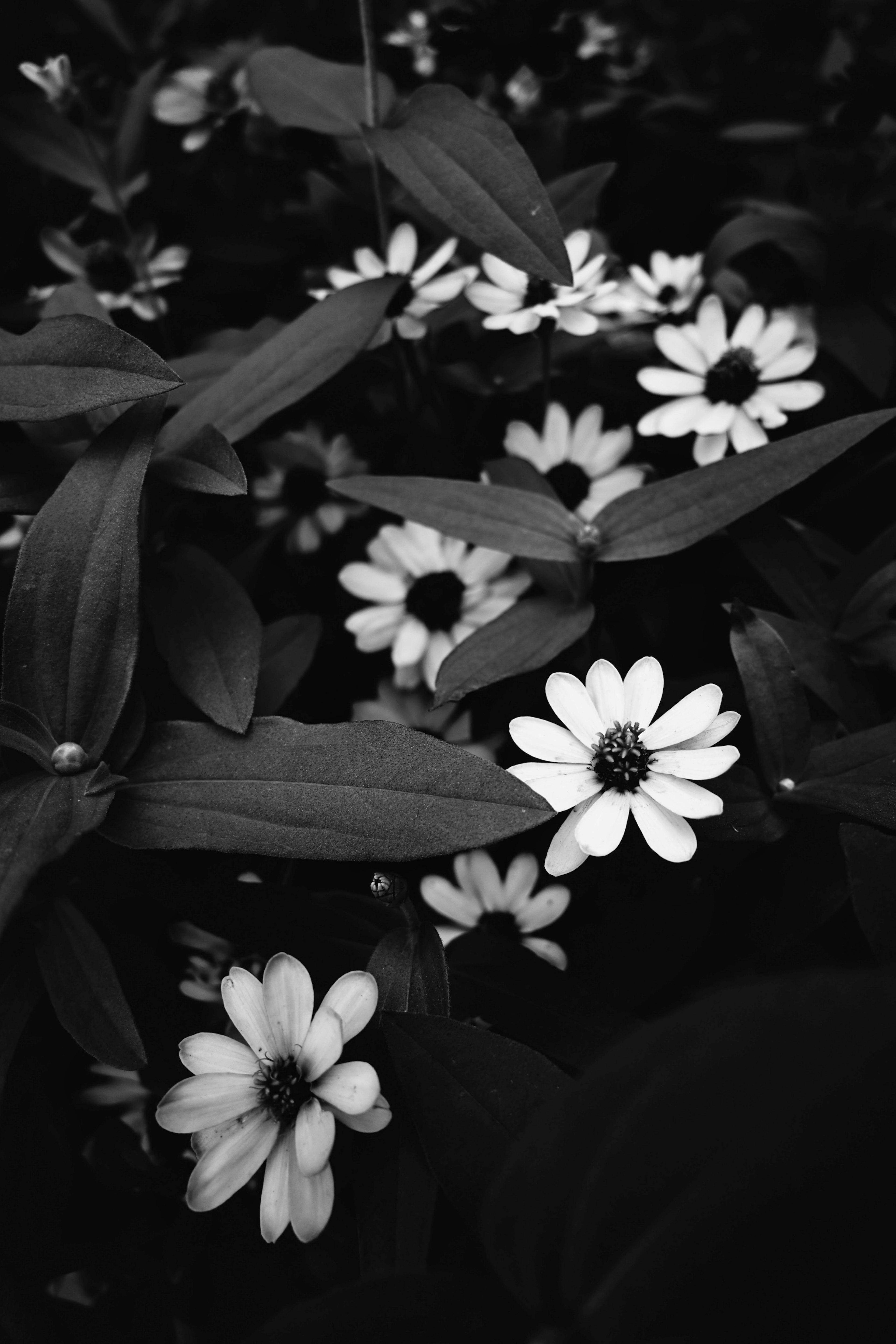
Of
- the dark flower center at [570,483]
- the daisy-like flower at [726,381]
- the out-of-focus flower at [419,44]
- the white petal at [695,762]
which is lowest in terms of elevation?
the white petal at [695,762]

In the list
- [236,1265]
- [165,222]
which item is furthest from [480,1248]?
[165,222]

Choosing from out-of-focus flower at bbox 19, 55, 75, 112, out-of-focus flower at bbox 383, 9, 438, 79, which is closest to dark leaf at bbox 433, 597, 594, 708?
out-of-focus flower at bbox 19, 55, 75, 112

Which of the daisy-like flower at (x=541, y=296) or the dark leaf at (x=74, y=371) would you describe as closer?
the dark leaf at (x=74, y=371)

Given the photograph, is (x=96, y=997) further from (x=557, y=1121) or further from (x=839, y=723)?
(x=839, y=723)

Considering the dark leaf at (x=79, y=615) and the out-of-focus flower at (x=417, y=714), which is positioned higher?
the dark leaf at (x=79, y=615)

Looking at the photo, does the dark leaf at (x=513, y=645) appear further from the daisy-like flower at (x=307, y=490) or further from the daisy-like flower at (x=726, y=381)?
the daisy-like flower at (x=307, y=490)

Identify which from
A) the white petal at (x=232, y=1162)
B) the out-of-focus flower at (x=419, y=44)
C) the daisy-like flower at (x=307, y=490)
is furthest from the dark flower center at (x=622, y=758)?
the out-of-focus flower at (x=419, y=44)

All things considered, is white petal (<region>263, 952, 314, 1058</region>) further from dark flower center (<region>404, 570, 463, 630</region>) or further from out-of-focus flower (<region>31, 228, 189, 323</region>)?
out-of-focus flower (<region>31, 228, 189, 323</region>)

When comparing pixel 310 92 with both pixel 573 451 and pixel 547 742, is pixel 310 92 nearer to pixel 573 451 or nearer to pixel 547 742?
pixel 573 451
